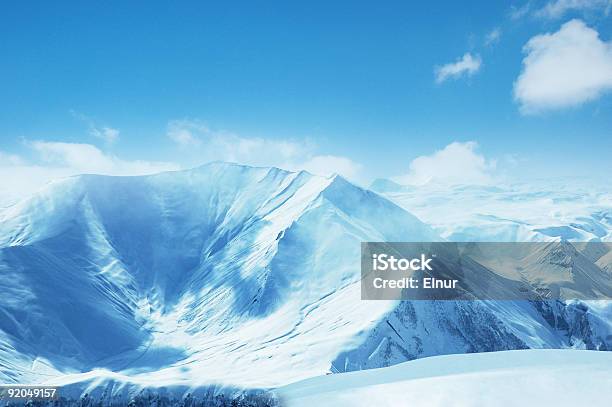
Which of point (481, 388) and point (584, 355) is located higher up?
point (584, 355)

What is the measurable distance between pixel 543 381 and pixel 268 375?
176968mm

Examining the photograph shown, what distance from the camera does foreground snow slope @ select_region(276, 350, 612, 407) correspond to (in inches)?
1018

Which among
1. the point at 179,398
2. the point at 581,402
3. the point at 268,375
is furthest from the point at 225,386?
the point at 581,402

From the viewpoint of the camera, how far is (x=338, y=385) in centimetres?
3234

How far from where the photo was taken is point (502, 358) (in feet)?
113

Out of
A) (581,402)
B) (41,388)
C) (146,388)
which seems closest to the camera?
(581,402)

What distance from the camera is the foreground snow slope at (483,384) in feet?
84.8

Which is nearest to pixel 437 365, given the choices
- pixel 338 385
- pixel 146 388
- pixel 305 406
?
pixel 338 385

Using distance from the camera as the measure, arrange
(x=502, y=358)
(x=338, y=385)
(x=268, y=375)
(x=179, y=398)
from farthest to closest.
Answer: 1. (x=268, y=375)
2. (x=179, y=398)
3. (x=502, y=358)
4. (x=338, y=385)

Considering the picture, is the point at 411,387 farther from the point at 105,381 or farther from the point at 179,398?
the point at 105,381

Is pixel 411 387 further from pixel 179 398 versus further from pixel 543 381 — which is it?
pixel 179 398

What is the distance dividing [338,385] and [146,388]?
489 feet

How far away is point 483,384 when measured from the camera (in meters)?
27.7

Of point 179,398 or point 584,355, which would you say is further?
point 179,398
